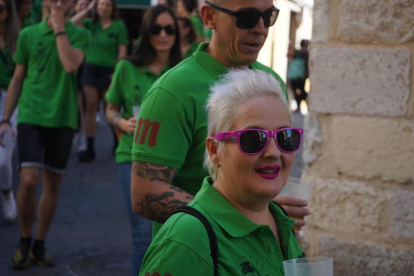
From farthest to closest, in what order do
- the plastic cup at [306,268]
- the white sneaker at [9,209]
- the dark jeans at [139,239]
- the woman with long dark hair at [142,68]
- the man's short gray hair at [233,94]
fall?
the white sneaker at [9,209] → the woman with long dark hair at [142,68] → the dark jeans at [139,239] → the man's short gray hair at [233,94] → the plastic cup at [306,268]

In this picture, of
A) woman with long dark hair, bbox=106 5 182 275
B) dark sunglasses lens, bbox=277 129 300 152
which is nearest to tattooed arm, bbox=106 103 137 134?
woman with long dark hair, bbox=106 5 182 275

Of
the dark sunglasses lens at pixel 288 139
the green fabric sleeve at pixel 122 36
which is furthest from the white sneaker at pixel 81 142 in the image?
the dark sunglasses lens at pixel 288 139

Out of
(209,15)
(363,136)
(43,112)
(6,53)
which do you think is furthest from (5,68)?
(209,15)

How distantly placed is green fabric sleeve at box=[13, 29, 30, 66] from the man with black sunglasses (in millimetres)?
2945

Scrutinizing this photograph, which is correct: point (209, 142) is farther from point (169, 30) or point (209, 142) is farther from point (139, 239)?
point (169, 30)

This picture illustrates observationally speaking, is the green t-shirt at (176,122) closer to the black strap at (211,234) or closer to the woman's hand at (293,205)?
the woman's hand at (293,205)

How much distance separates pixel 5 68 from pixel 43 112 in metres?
0.86

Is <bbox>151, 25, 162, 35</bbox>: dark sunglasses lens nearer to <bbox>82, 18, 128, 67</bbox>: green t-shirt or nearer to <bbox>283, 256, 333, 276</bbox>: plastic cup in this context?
<bbox>283, 256, 333, 276</bbox>: plastic cup

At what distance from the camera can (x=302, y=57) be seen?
1595 cm

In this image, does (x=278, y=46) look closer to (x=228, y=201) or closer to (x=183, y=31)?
(x=183, y=31)

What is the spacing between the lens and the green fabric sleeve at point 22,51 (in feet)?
17.4

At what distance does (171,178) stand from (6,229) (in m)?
4.05

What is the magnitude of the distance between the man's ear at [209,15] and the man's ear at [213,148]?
0.80 meters

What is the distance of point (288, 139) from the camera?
1.95 meters
